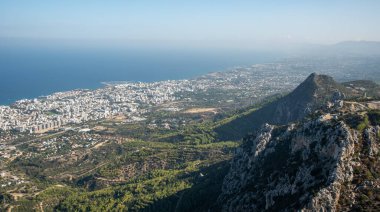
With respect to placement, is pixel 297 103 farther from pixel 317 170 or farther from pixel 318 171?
pixel 318 171

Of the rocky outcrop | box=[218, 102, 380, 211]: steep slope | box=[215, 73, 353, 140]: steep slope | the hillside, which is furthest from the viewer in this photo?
the hillside

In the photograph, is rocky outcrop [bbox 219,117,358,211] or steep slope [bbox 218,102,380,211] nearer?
steep slope [bbox 218,102,380,211]

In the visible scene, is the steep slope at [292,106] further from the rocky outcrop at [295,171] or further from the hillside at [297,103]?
the rocky outcrop at [295,171]

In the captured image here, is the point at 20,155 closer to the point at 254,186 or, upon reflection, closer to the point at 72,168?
the point at 72,168

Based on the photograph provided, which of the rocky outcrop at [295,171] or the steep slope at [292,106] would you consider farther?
the steep slope at [292,106]

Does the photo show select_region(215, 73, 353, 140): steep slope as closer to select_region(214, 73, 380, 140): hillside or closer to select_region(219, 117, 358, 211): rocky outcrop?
select_region(214, 73, 380, 140): hillside

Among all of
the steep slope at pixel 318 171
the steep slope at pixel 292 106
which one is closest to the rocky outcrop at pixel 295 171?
the steep slope at pixel 318 171

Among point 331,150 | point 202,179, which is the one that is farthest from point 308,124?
point 202,179

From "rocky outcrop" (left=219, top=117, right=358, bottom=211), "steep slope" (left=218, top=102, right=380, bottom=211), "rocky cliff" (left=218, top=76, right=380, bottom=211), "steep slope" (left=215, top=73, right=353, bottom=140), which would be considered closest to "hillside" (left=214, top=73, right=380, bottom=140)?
"steep slope" (left=215, top=73, right=353, bottom=140)
